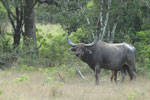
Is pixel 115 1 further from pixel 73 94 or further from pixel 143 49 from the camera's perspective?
pixel 73 94

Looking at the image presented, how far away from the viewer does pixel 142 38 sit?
17.6 meters

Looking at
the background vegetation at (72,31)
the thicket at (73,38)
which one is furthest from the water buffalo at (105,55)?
the thicket at (73,38)

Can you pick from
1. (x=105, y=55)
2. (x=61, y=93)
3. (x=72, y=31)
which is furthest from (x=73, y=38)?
(x=61, y=93)

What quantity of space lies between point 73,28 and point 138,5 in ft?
12.4

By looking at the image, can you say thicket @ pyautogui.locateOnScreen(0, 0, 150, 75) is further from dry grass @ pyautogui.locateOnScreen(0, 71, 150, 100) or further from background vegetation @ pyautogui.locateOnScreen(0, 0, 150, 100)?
dry grass @ pyautogui.locateOnScreen(0, 71, 150, 100)

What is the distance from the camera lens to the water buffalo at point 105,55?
46.0 feet

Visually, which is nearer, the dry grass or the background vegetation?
the dry grass

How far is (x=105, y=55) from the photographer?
1444 cm

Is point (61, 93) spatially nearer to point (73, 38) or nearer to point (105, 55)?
point (105, 55)

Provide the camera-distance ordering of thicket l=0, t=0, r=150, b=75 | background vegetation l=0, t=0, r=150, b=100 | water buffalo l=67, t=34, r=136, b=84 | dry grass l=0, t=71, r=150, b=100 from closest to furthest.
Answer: dry grass l=0, t=71, r=150, b=100, water buffalo l=67, t=34, r=136, b=84, background vegetation l=0, t=0, r=150, b=100, thicket l=0, t=0, r=150, b=75

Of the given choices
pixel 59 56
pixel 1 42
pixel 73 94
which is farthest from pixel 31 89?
pixel 1 42

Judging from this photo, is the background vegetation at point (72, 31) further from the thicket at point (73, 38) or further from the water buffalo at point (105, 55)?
the water buffalo at point (105, 55)

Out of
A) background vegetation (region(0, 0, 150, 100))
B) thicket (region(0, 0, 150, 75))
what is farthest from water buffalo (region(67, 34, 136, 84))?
thicket (region(0, 0, 150, 75))

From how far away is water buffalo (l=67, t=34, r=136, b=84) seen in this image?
14.0m
